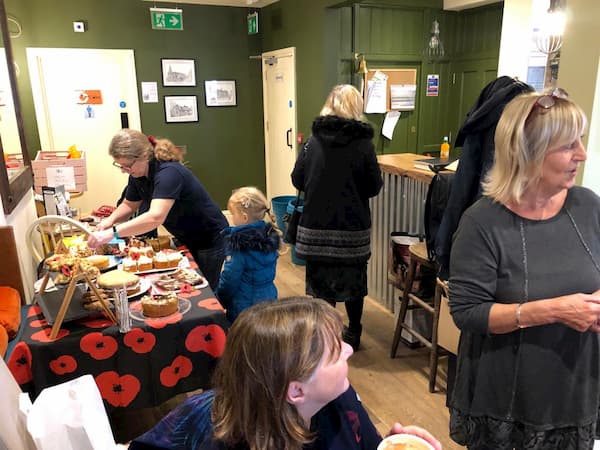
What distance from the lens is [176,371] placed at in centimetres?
189

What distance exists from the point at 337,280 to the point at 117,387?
1.36 metres

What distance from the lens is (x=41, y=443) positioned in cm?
131

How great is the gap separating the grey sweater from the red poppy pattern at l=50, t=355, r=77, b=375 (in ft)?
4.31

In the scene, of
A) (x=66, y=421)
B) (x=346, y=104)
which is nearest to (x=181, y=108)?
(x=346, y=104)

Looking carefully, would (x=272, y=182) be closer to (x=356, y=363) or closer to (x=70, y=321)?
(x=356, y=363)

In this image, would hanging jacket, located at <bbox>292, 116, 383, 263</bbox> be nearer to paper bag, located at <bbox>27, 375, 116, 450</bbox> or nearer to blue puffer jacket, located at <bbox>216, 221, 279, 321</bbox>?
blue puffer jacket, located at <bbox>216, 221, 279, 321</bbox>

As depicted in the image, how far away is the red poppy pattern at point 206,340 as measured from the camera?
1.86 m

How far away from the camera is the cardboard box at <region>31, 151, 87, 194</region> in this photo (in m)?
3.42

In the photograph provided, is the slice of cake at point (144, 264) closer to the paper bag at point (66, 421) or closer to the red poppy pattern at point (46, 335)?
the red poppy pattern at point (46, 335)

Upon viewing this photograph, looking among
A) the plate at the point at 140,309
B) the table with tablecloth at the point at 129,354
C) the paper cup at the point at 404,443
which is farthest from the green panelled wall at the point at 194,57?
the paper cup at the point at 404,443

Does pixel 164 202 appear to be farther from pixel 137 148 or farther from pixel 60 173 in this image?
pixel 60 173

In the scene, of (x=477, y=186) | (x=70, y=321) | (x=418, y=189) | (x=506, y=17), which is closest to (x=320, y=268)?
(x=418, y=189)

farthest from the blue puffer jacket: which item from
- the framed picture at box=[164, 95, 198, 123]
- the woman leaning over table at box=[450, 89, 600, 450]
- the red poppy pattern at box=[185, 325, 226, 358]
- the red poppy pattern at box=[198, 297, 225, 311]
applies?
the framed picture at box=[164, 95, 198, 123]

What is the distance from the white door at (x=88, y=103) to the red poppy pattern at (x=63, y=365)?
11.5 feet
